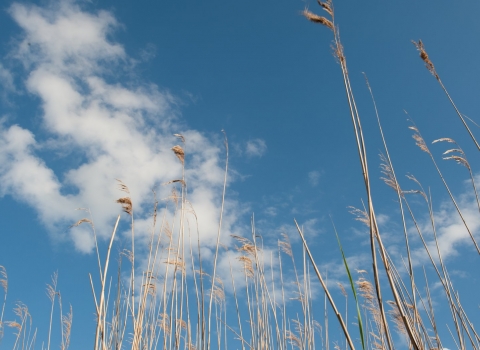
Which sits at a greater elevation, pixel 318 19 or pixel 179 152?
pixel 179 152

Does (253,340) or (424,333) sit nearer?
(424,333)

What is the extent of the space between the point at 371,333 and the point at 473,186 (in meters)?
2.16

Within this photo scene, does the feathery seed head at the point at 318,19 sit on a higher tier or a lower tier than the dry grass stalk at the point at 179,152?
lower

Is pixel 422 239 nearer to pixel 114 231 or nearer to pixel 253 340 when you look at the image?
pixel 253 340

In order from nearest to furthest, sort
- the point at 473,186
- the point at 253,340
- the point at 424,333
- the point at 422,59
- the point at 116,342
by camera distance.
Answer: the point at 424,333, the point at 422,59, the point at 473,186, the point at 116,342, the point at 253,340

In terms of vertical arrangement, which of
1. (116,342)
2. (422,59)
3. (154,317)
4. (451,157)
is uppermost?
(422,59)

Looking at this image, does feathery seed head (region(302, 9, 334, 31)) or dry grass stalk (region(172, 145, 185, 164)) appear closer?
feathery seed head (region(302, 9, 334, 31))

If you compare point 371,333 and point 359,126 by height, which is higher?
point 371,333

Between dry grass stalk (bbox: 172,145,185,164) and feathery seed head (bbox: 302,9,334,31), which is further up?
dry grass stalk (bbox: 172,145,185,164)

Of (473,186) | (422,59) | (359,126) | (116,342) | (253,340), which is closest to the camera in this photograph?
(359,126)

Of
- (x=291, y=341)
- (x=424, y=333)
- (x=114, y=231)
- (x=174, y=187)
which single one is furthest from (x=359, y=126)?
(x=291, y=341)

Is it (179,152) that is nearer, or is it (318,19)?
(318,19)

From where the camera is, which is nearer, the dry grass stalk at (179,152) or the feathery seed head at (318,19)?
the feathery seed head at (318,19)

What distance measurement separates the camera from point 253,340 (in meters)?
3.20
